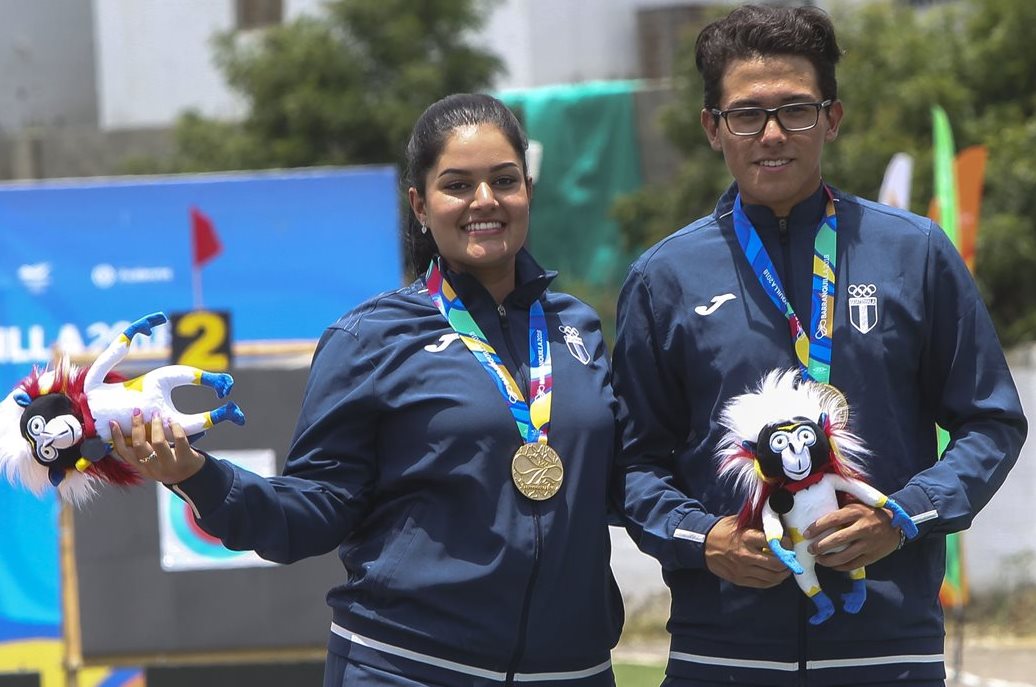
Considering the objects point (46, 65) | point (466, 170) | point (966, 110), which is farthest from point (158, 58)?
point (466, 170)

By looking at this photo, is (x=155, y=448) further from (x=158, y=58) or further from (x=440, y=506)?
(x=158, y=58)

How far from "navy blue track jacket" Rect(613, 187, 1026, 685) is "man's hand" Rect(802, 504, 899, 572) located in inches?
3.3

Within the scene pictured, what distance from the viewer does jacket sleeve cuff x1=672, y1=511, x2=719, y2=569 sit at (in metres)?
2.90

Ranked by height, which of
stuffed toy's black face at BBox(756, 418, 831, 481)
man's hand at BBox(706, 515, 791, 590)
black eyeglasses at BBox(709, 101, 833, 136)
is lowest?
man's hand at BBox(706, 515, 791, 590)

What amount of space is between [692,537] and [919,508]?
16.8 inches

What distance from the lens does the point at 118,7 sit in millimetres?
22266

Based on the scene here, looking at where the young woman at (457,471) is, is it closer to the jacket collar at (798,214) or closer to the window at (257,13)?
the jacket collar at (798,214)

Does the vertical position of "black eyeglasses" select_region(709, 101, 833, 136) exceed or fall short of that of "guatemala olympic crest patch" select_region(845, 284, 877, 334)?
it exceeds it

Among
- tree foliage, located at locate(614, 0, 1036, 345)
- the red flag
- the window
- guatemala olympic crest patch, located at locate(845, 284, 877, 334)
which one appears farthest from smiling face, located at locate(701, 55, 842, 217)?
the window

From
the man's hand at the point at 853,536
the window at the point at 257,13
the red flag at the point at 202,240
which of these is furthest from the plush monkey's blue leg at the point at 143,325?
the window at the point at 257,13

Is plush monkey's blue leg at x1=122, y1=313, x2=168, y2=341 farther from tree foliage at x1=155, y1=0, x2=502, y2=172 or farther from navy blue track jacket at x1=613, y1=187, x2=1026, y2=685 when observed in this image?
tree foliage at x1=155, y1=0, x2=502, y2=172

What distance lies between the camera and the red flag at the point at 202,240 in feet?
31.4

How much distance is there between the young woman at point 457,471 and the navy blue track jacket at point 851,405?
0.16m

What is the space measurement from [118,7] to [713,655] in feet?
69.0
